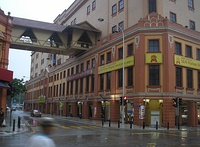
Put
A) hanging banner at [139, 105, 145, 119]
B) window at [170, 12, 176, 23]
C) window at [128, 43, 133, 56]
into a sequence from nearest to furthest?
hanging banner at [139, 105, 145, 119] → window at [128, 43, 133, 56] → window at [170, 12, 176, 23]

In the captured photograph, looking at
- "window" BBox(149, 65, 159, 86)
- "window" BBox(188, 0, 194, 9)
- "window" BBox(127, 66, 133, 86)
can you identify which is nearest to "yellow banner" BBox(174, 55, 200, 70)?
"window" BBox(149, 65, 159, 86)

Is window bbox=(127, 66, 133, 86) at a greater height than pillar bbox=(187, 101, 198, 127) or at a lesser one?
greater

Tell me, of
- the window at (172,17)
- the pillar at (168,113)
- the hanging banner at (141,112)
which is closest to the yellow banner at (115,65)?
the hanging banner at (141,112)

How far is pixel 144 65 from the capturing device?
3111 centimetres

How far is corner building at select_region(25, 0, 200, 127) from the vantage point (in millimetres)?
30609

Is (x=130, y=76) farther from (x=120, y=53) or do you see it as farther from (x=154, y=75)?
(x=120, y=53)

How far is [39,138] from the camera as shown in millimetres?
6293

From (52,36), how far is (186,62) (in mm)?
25682

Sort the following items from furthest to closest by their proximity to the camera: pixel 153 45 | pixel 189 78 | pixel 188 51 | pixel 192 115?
pixel 188 51 → pixel 189 78 → pixel 192 115 → pixel 153 45

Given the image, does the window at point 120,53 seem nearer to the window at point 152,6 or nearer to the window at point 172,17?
the window at point 152,6

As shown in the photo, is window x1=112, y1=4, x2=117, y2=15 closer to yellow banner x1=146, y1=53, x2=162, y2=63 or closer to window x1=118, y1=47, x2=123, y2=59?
window x1=118, y1=47, x2=123, y2=59

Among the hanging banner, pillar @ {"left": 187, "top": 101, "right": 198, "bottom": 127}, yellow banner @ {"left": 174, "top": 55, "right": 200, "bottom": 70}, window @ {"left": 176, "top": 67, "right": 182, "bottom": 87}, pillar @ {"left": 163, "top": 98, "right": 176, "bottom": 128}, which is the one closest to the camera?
pillar @ {"left": 163, "top": 98, "right": 176, "bottom": 128}

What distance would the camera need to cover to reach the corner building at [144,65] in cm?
3061

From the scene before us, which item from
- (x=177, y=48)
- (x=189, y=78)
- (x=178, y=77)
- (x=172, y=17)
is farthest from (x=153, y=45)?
(x=172, y=17)
